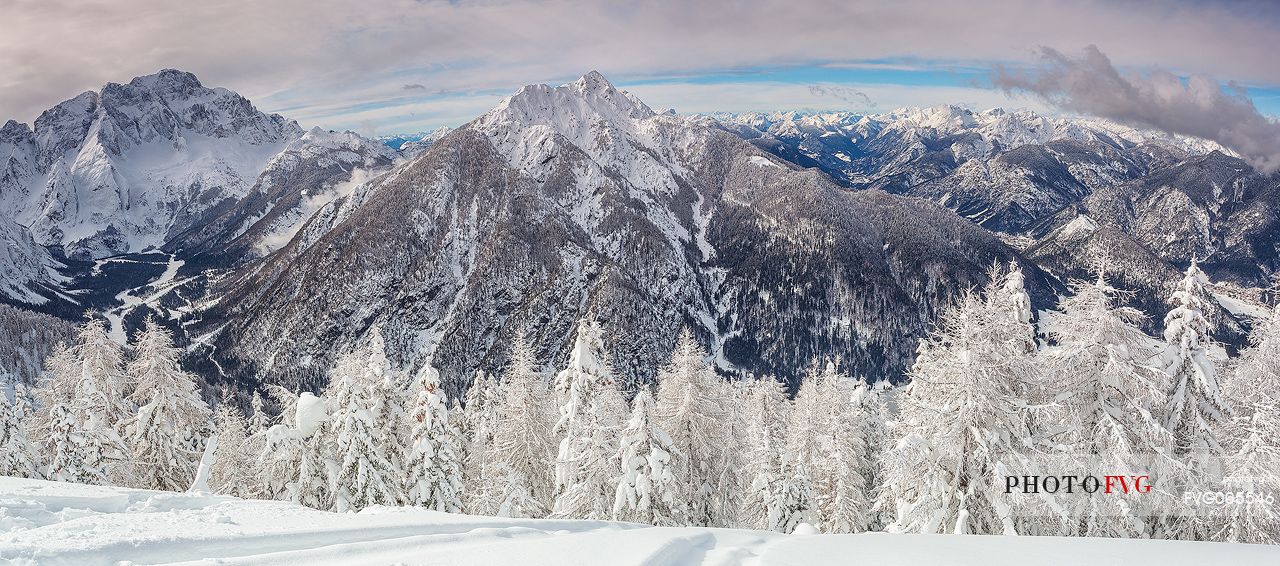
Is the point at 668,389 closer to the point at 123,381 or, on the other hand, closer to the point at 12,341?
the point at 123,381

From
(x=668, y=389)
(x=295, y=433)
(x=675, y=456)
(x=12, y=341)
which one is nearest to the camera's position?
(x=295, y=433)

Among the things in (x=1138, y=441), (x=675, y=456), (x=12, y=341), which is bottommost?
(x=12, y=341)

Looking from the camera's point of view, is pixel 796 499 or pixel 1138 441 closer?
pixel 1138 441

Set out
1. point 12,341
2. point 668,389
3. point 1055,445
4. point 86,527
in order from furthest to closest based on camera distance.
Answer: point 12,341 → point 668,389 → point 1055,445 → point 86,527

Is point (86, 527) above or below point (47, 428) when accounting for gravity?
above

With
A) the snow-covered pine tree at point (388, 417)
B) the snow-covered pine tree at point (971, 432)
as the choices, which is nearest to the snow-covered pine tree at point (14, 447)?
the snow-covered pine tree at point (388, 417)

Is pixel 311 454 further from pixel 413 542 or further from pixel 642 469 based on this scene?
pixel 413 542

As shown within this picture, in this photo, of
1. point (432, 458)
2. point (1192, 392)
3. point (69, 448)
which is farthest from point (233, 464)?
point (1192, 392)

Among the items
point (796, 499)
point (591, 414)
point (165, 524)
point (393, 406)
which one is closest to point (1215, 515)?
point (796, 499)
